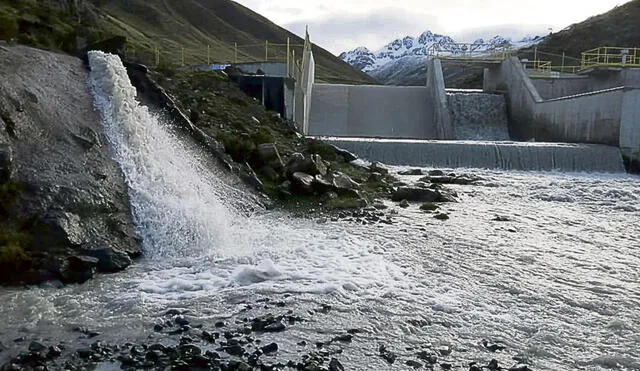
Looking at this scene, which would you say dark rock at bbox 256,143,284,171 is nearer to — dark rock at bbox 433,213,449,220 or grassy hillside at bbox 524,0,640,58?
dark rock at bbox 433,213,449,220

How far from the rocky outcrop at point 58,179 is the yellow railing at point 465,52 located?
26.7 m

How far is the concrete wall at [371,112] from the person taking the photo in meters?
30.9

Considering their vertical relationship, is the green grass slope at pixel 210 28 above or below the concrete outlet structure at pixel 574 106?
above

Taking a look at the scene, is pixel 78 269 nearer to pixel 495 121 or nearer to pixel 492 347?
pixel 492 347

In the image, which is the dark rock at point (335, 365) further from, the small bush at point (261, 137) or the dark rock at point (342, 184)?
the small bush at point (261, 137)

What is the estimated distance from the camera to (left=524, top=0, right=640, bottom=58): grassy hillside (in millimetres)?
55438

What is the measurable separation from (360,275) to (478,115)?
24.6 meters

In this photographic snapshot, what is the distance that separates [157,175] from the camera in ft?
35.2

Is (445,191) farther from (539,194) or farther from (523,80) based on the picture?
(523,80)

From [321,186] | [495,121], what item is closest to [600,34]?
[495,121]

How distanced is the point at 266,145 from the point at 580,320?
991cm

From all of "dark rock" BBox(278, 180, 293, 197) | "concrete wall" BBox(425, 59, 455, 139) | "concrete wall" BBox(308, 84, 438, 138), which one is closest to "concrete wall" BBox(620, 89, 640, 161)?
"concrete wall" BBox(425, 59, 455, 139)

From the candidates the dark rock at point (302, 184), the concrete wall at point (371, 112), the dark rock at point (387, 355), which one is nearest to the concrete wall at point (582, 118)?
the concrete wall at point (371, 112)

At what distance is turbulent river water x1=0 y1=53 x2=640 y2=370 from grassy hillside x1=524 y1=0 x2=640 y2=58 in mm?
47850
